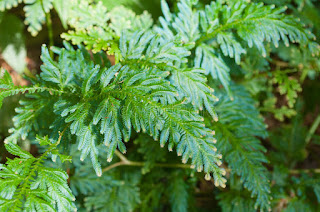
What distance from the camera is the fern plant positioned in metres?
1.17

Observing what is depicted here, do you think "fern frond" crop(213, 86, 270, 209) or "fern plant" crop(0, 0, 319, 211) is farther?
"fern frond" crop(213, 86, 270, 209)

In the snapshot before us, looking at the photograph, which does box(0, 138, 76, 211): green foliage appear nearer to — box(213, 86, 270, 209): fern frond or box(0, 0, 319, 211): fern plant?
box(0, 0, 319, 211): fern plant

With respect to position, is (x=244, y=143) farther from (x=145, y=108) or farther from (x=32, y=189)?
(x=32, y=189)

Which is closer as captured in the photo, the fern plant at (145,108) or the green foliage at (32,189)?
the green foliage at (32,189)

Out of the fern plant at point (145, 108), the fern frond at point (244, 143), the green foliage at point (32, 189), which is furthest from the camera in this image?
the fern frond at point (244, 143)

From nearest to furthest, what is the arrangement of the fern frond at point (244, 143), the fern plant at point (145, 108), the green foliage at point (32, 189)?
the green foliage at point (32, 189)
the fern plant at point (145, 108)
the fern frond at point (244, 143)

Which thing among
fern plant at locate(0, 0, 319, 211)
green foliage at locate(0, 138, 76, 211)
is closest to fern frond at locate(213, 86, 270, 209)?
fern plant at locate(0, 0, 319, 211)

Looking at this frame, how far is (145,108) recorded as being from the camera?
118 centimetres

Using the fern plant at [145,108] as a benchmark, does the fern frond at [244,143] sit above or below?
below

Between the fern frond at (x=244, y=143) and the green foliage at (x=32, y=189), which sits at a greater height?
the green foliage at (x=32, y=189)

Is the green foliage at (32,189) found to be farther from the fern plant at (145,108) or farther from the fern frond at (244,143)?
the fern frond at (244,143)

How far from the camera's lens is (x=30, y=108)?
1.51 metres

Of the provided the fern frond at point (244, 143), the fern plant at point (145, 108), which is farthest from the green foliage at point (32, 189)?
the fern frond at point (244, 143)

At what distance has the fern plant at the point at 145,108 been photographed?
1170mm
